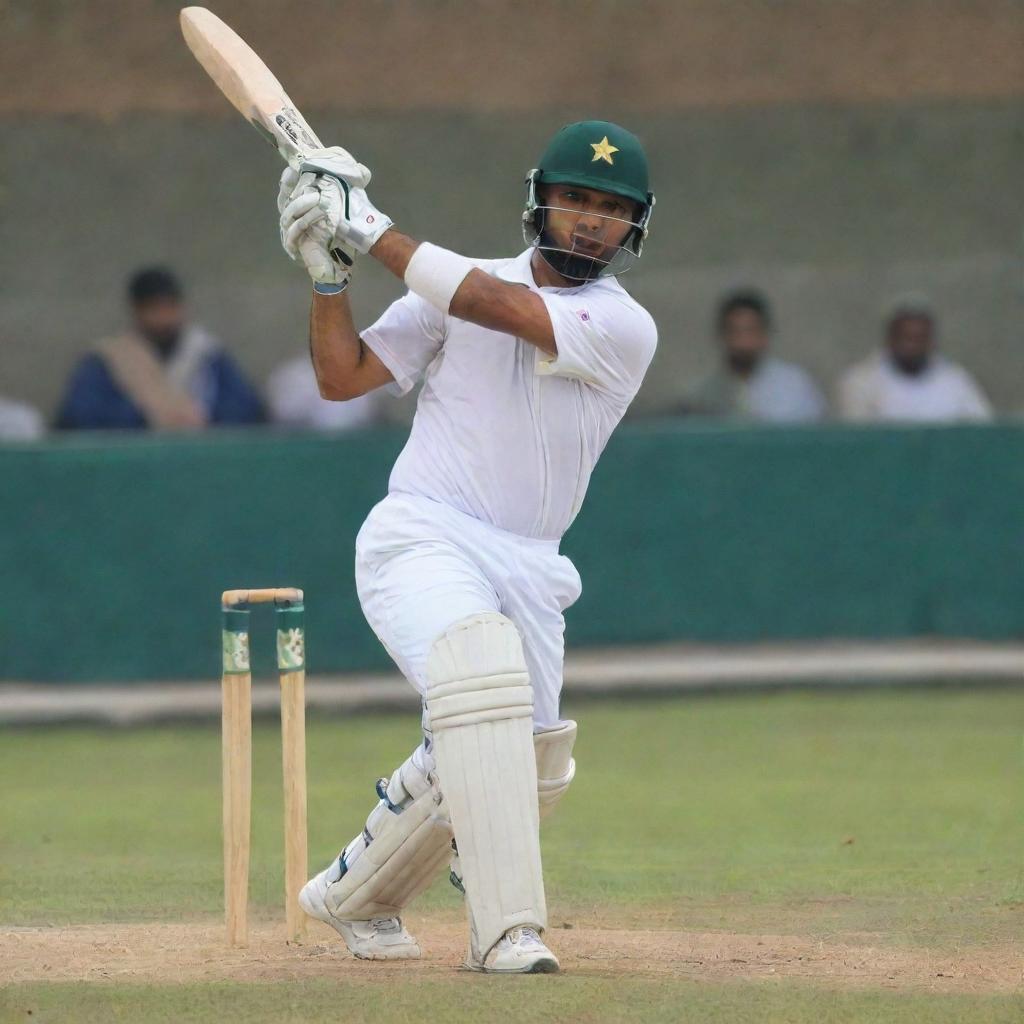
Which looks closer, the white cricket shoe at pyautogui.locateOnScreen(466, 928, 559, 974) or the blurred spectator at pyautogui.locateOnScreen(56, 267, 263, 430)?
the white cricket shoe at pyautogui.locateOnScreen(466, 928, 559, 974)

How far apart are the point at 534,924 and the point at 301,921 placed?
0.99 meters

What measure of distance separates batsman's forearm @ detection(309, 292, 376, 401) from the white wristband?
241 mm

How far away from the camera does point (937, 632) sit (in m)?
11.8

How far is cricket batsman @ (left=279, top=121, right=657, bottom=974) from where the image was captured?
15.6ft

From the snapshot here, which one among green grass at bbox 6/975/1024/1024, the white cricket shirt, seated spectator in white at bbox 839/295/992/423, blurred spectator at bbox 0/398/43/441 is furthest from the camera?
seated spectator in white at bbox 839/295/992/423

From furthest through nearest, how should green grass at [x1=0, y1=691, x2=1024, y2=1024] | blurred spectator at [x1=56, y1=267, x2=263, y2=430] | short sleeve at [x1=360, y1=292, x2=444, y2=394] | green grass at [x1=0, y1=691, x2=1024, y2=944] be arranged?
1. blurred spectator at [x1=56, y1=267, x2=263, y2=430]
2. green grass at [x1=0, y1=691, x2=1024, y2=944]
3. short sleeve at [x1=360, y1=292, x2=444, y2=394]
4. green grass at [x1=0, y1=691, x2=1024, y2=1024]

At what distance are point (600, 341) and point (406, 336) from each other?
0.48m

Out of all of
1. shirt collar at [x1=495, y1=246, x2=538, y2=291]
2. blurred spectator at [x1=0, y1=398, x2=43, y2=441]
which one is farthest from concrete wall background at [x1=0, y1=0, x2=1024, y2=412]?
shirt collar at [x1=495, y1=246, x2=538, y2=291]

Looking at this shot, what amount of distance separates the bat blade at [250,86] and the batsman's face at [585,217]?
22.6 inches

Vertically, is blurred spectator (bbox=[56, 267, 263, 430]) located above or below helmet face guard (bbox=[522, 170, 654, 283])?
above

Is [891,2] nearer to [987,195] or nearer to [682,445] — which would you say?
[987,195]

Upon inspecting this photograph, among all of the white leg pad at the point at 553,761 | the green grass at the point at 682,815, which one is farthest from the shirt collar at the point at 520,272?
the green grass at the point at 682,815

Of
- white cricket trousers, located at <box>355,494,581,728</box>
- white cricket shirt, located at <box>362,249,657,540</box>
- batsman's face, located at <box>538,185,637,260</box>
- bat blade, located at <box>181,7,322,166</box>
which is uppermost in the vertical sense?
bat blade, located at <box>181,7,322,166</box>

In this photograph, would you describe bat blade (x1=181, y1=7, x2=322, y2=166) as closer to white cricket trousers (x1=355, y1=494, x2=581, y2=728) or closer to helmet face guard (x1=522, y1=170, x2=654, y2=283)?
helmet face guard (x1=522, y1=170, x2=654, y2=283)
